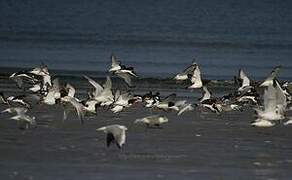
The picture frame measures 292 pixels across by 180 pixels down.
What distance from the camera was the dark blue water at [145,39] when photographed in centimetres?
4056

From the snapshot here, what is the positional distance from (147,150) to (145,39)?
41455 millimetres

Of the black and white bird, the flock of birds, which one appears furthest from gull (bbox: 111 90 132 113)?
the black and white bird

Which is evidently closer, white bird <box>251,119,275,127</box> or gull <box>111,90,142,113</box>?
white bird <box>251,119,275,127</box>

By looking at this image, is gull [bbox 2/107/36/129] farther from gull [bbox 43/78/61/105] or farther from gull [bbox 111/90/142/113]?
gull [bbox 111/90/142/113]

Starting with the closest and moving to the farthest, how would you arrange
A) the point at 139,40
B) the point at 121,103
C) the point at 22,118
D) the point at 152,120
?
the point at 22,118, the point at 152,120, the point at 121,103, the point at 139,40

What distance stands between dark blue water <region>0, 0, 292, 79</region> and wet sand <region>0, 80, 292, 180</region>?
1375 centimetres

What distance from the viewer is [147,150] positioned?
59.2ft

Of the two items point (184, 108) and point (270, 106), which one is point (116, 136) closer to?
point (270, 106)

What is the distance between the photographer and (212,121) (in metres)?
22.5

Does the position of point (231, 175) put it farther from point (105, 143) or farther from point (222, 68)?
point (222, 68)

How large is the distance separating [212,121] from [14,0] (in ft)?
334

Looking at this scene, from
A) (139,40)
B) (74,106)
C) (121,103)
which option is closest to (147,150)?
(74,106)

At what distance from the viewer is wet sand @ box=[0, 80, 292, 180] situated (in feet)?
52.4

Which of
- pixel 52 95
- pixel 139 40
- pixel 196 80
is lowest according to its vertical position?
pixel 52 95
